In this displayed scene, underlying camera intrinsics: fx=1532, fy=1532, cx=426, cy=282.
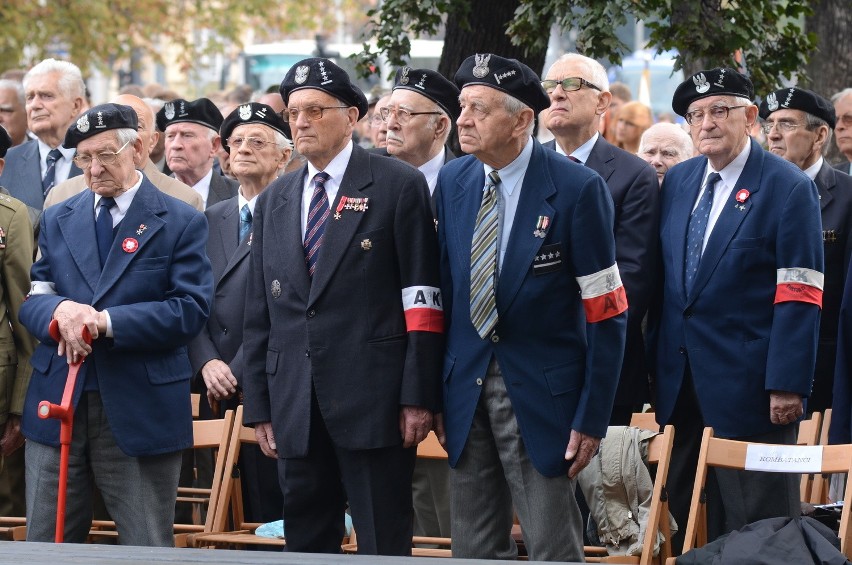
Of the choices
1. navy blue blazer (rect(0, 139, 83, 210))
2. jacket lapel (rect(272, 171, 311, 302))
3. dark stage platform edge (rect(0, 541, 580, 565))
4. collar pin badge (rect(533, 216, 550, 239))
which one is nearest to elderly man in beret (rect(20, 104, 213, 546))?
jacket lapel (rect(272, 171, 311, 302))

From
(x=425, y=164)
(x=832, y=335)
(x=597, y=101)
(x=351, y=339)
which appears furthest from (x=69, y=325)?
(x=832, y=335)

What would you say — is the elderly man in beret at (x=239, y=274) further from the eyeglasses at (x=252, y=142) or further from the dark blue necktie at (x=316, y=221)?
the dark blue necktie at (x=316, y=221)

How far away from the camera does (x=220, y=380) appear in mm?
7238

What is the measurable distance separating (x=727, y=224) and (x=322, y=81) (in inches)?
74.4

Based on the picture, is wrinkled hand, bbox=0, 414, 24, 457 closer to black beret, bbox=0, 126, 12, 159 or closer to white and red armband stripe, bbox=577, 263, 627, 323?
black beret, bbox=0, 126, 12, 159

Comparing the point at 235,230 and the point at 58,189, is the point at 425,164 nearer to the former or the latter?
the point at 235,230

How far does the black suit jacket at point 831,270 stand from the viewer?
7359 mm

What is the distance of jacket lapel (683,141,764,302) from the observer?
650 cm

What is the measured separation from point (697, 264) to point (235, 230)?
7.89 ft

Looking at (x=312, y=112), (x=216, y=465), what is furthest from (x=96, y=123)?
(x=216, y=465)

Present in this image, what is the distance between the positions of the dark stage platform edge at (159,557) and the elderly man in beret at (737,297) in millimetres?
2680

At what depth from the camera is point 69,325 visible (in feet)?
19.4

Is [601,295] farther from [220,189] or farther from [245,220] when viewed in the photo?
[220,189]

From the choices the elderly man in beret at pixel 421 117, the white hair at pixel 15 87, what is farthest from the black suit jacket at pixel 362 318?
the white hair at pixel 15 87
